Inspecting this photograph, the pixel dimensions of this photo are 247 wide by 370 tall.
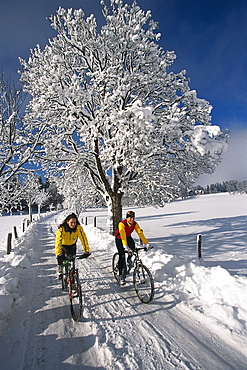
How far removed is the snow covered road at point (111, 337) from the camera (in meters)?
2.83

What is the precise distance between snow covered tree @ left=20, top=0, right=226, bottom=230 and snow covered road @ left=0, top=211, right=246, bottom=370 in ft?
17.2

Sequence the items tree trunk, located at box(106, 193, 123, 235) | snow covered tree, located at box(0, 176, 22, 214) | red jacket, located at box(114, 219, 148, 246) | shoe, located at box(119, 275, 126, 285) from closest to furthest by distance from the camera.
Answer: red jacket, located at box(114, 219, 148, 246)
shoe, located at box(119, 275, 126, 285)
snow covered tree, located at box(0, 176, 22, 214)
tree trunk, located at box(106, 193, 123, 235)

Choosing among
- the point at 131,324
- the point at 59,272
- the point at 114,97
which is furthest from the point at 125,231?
the point at 114,97

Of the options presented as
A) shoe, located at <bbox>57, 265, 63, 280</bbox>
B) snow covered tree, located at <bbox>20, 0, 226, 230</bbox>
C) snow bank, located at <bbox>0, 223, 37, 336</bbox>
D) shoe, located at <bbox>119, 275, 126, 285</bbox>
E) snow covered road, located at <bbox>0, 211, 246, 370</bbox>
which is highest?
snow covered tree, located at <bbox>20, 0, 226, 230</bbox>

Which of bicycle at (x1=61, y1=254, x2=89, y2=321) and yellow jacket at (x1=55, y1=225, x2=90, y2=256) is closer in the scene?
bicycle at (x1=61, y1=254, x2=89, y2=321)

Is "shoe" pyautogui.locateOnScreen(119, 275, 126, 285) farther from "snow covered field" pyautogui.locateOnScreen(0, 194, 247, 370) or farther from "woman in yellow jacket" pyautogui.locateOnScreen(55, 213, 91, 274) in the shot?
"woman in yellow jacket" pyautogui.locateOnScreen(55, 213, 91, 274)

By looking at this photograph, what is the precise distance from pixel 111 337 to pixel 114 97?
8117mm

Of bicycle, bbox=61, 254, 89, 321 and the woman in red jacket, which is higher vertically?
the woman in red jacket

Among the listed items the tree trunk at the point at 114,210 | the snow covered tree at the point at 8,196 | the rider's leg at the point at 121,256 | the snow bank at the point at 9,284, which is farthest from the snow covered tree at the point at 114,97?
the snow bank at the point at 9,284

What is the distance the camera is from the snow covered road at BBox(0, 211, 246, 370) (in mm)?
2828

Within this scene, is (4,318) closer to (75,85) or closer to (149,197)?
(75,85)

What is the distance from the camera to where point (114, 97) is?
27.9 feet

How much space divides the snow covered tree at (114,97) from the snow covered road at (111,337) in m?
5.23

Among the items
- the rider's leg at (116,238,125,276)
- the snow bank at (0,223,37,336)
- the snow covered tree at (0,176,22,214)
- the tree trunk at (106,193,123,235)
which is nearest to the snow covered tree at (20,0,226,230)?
the tree trunk at (106,193,123,235)
